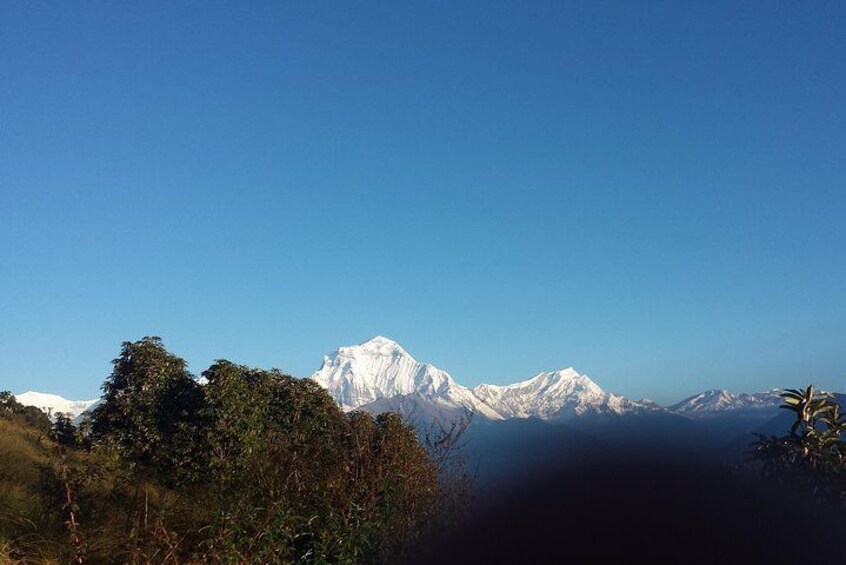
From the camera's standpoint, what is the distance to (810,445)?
84.1ft

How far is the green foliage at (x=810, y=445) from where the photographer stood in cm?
2459

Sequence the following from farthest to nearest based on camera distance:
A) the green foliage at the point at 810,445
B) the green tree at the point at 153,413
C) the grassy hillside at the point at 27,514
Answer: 1. the green foliage at the point at 810,445
2. the green tree at the point at 153,413
3. the grassy hillside at the point at 27,514

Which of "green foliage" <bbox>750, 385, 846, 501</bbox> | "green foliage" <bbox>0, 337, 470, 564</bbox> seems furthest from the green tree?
"green foliage" <bbox>750, 385, 846, 501</bbox>

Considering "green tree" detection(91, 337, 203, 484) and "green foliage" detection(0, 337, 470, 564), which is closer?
"green foliage" detection(0, 337, 470, 564)

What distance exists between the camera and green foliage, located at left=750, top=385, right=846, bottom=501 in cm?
2459

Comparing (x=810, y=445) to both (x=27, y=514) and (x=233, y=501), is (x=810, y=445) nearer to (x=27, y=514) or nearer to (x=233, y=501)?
(x=233, y=501)

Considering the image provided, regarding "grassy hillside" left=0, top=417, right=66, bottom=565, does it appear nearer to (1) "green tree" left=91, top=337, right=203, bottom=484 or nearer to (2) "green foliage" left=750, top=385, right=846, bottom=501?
(1) "green tree" left=91, top=337, right=203, bottom=484

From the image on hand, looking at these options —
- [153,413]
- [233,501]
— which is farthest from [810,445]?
[153,413]

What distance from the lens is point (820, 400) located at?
25.9m

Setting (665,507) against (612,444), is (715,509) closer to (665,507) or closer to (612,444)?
(665,507)

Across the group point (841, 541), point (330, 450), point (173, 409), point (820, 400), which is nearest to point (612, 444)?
point (841, 541)

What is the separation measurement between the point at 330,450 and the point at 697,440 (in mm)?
8203

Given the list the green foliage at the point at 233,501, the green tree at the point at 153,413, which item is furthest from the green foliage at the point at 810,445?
the green tree at the point at 153,413

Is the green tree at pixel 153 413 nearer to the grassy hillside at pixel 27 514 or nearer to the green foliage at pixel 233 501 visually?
the green foliage at pixel 233 501
